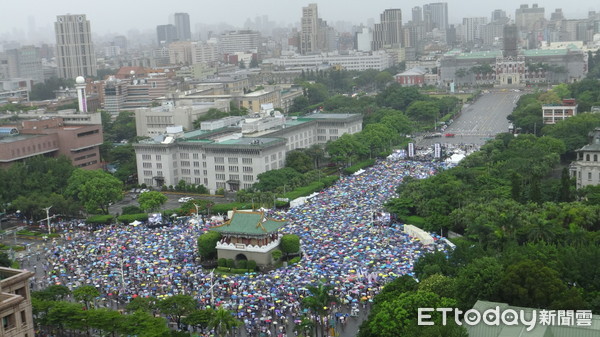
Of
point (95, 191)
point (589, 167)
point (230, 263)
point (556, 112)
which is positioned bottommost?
point (230, 263)

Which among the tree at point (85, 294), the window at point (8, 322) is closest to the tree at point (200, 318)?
the tree at point (85, 294)

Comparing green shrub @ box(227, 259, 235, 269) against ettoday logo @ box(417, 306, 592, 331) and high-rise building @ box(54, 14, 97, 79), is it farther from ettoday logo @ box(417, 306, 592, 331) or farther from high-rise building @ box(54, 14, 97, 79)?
high-rise building @ box(54, 14, 97, 79)

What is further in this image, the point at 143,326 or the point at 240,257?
the point at 240,257

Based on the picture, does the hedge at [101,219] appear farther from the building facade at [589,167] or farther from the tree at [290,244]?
the building facade at [589,167]

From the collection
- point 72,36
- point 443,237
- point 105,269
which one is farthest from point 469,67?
point 105,269

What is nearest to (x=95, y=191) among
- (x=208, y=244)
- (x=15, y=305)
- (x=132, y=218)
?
(x=132, y=218)

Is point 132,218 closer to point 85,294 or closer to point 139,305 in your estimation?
point 85,294
